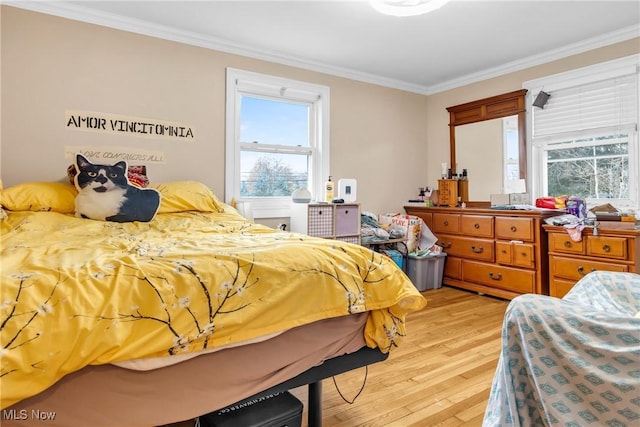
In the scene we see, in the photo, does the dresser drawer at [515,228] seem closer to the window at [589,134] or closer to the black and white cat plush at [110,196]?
the window at [589,134]

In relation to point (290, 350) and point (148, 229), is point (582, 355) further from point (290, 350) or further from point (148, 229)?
point (148, 229)

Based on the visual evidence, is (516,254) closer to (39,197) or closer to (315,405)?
(315,405)

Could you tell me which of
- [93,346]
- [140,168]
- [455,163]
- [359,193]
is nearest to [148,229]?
[140,168]

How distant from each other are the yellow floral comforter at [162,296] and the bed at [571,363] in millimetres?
393

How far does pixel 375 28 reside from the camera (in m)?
3.06

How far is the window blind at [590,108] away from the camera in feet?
10.3

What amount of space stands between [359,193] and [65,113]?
2.85 m

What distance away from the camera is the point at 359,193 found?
4.23 m

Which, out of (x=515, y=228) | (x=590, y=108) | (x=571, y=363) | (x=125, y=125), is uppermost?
(x=590, y=108)

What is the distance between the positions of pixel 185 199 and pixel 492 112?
338cm

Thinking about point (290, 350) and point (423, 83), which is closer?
point (290, 350)

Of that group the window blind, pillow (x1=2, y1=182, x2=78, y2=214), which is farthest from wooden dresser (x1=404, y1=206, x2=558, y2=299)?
pillow (x1=2, y1=182, x2=78, y2=214)

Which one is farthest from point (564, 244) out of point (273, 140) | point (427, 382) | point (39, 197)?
A: point (39, 197)

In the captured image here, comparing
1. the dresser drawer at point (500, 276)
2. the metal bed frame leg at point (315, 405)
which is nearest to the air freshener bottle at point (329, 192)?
the dresser drawer at point (500, 276)
